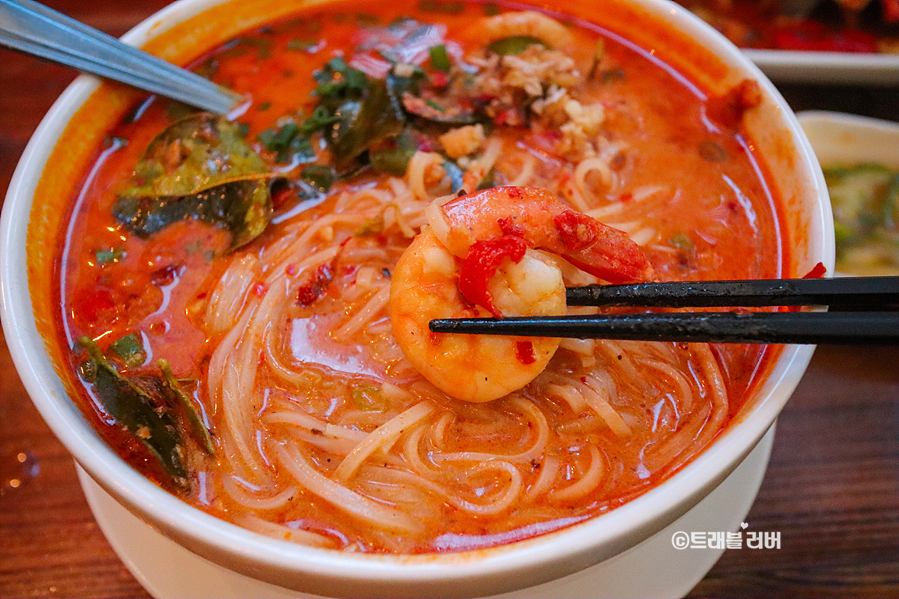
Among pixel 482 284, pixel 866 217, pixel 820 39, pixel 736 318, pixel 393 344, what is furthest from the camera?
pixel 820 39

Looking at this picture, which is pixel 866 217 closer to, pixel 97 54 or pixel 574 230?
pixel 574 230

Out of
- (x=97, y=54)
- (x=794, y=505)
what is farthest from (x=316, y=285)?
(x=794, y=505)

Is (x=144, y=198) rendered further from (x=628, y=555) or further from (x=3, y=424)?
(x=628, y=555)

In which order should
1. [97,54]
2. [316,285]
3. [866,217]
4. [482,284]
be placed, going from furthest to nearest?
[866,217]
[97,54]
[316,285]
[482,284]

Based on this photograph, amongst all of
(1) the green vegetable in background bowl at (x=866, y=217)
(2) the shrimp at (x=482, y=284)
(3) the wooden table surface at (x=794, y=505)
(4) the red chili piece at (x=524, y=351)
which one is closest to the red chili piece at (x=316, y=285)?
(2) the shrimp at (x=482, y=284)

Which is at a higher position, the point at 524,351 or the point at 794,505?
the point at 524,351

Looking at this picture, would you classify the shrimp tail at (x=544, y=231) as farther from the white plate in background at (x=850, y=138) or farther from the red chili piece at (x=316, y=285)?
the white plate in background at (x=850, y=138)
